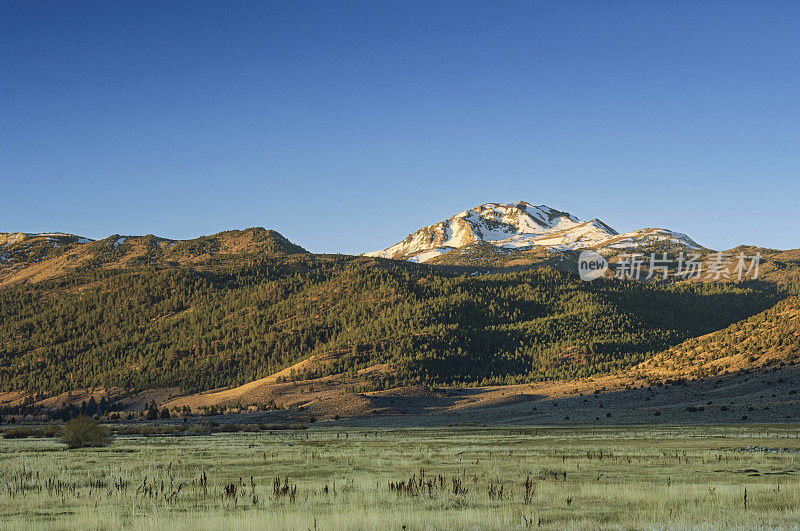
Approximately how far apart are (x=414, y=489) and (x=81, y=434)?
33602 millimetres

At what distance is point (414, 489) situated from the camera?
22.6 meters

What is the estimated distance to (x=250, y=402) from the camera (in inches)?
5704

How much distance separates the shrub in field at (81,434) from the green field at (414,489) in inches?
358

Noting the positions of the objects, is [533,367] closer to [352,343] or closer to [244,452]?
[352,343]

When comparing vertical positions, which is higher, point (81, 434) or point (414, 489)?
point (414, 489)

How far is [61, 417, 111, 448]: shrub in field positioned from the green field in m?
9.10

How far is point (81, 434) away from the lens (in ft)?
158

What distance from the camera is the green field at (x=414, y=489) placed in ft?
56.3

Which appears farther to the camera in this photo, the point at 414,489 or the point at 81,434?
the point at 81,434

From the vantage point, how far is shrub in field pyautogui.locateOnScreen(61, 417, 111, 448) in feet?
157

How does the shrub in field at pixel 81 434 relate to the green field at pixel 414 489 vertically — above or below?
below

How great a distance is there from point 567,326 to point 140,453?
555ft

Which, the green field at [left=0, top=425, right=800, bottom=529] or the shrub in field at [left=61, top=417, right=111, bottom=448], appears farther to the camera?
the shrub in field at [left=61, top=417, right=111, bottom=448]

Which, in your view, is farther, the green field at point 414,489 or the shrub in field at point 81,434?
the shrub in field at point 81,434
